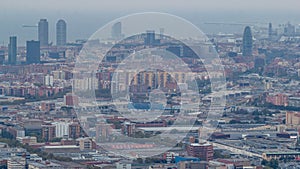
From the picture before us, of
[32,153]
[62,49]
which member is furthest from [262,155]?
[62,49]

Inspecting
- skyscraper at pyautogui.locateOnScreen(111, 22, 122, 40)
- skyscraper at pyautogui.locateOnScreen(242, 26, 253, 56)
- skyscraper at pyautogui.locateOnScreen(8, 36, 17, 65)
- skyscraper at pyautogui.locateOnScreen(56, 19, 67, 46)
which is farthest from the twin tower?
skyscraper at pyautogui.locateOnScreen(111, 22, 122, 40)

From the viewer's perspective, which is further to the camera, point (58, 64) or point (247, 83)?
point (58, 64)

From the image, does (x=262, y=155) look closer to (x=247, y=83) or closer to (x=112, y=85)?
(x=112, y=85)

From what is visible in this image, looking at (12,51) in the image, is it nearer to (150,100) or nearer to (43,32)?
(43,32)

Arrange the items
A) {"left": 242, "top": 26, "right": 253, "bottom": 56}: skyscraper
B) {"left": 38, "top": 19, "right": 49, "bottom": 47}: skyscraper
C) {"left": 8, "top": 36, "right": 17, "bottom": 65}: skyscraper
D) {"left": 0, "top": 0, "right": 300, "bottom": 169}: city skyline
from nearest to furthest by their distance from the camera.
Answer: {"left": 0, "top": 0, "right": 300, "bottom": 169}: city skyline, {"left": 8, "top": 36, "right": 17, "bottom": 65}: skyscraper, {"left": 242, "top": 26, "right": 253, "bottom": 56}: skyscraper, {"left": 38, "top": 19, "right": 49, "bottom": 47}: skyscraper

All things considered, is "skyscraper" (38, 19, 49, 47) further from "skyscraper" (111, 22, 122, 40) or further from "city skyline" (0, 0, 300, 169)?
"skyscraper" (111, 22, 122, 40)
